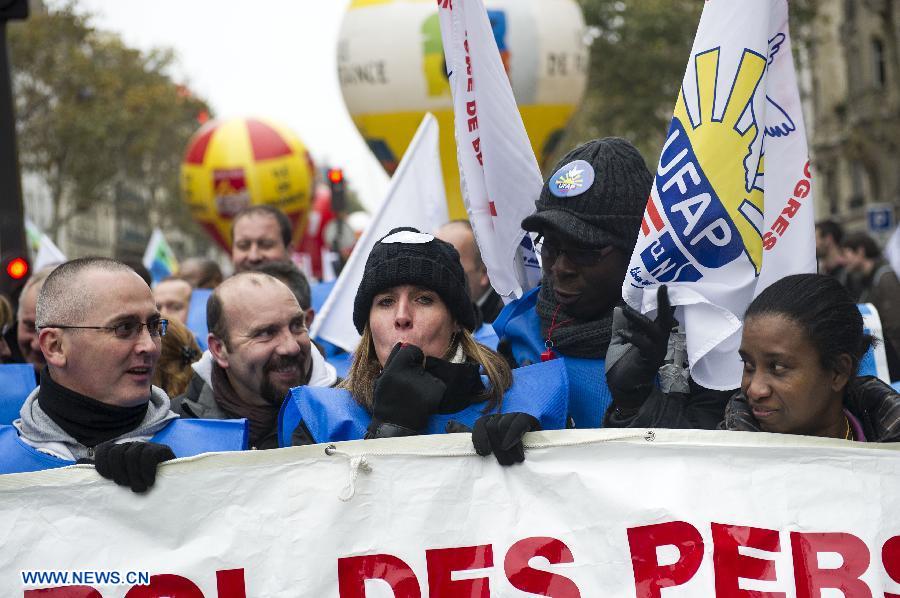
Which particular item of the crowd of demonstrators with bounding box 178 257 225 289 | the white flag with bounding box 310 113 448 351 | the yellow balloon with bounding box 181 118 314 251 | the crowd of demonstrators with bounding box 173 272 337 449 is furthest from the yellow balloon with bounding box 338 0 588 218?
the crowd of demonstrators with bounding box 173 272 337 449

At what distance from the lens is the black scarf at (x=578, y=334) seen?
389 cm

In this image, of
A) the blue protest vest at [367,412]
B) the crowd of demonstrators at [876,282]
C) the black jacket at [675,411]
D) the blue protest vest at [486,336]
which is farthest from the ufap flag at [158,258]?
the black jacket at [675,411]

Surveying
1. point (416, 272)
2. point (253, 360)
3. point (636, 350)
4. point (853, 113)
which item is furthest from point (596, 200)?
point (853, 113)

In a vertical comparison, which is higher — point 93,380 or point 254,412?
point 93,380

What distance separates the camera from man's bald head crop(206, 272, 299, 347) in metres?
4.59

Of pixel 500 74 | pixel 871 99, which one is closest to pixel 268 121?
pixel 500 74

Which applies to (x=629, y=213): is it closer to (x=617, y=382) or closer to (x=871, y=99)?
(x=617, y=382)

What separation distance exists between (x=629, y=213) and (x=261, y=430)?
4.56 ft

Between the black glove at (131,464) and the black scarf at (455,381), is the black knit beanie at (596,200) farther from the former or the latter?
the black glove at (131,464)

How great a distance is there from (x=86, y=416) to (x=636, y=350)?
1499 mm

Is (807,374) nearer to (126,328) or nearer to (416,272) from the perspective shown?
(416,272)

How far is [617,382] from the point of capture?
11.3ft

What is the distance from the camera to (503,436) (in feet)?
10.4

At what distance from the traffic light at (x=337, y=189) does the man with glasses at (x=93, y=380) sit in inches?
415
